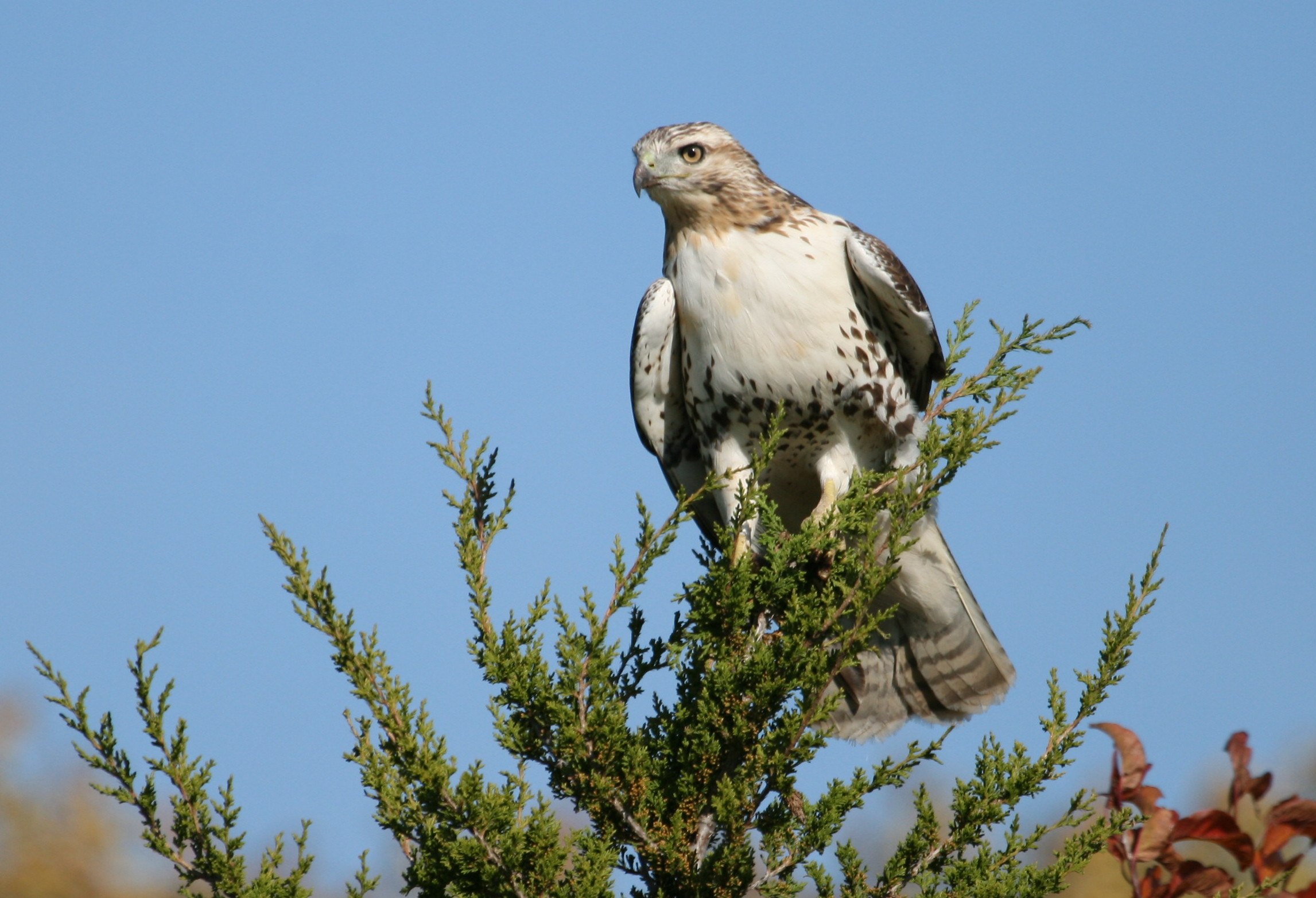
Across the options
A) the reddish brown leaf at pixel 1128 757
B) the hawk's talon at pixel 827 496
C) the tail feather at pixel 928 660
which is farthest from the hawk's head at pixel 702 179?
the reddish brown leaf at pixel 1128 757

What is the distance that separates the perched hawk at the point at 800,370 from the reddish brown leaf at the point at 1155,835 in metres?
2.72

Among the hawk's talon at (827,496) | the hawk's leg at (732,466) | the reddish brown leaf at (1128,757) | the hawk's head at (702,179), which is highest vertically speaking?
the hawk's head at (702,179)

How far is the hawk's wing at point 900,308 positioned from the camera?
419cm

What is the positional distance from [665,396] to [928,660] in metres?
1.39

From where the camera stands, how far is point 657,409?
468cm

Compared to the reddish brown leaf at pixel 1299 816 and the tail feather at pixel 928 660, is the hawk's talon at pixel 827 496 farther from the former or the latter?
the reddish brown leaf at pixel 1299 816

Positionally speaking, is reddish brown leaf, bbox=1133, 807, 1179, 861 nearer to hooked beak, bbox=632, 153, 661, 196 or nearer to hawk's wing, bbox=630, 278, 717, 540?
hawk's wing, bbox=630, 278, 717, 540

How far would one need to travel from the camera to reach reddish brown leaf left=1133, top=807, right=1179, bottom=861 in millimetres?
1433

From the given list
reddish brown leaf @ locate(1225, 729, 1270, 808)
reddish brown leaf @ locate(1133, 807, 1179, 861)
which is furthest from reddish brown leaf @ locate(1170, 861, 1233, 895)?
reddish brown leaf @ locate(1225, 729, 1270, 808)

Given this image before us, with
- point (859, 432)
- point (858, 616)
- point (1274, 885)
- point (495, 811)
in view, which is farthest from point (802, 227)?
point (1274, 885)

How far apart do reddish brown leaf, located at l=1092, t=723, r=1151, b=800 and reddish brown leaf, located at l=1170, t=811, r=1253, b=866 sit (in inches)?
2.5

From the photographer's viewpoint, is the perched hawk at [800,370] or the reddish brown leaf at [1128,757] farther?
the perched hawk at [800,370]

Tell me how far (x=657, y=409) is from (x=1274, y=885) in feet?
10.9

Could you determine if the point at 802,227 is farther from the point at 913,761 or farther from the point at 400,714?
the point at 400,714
